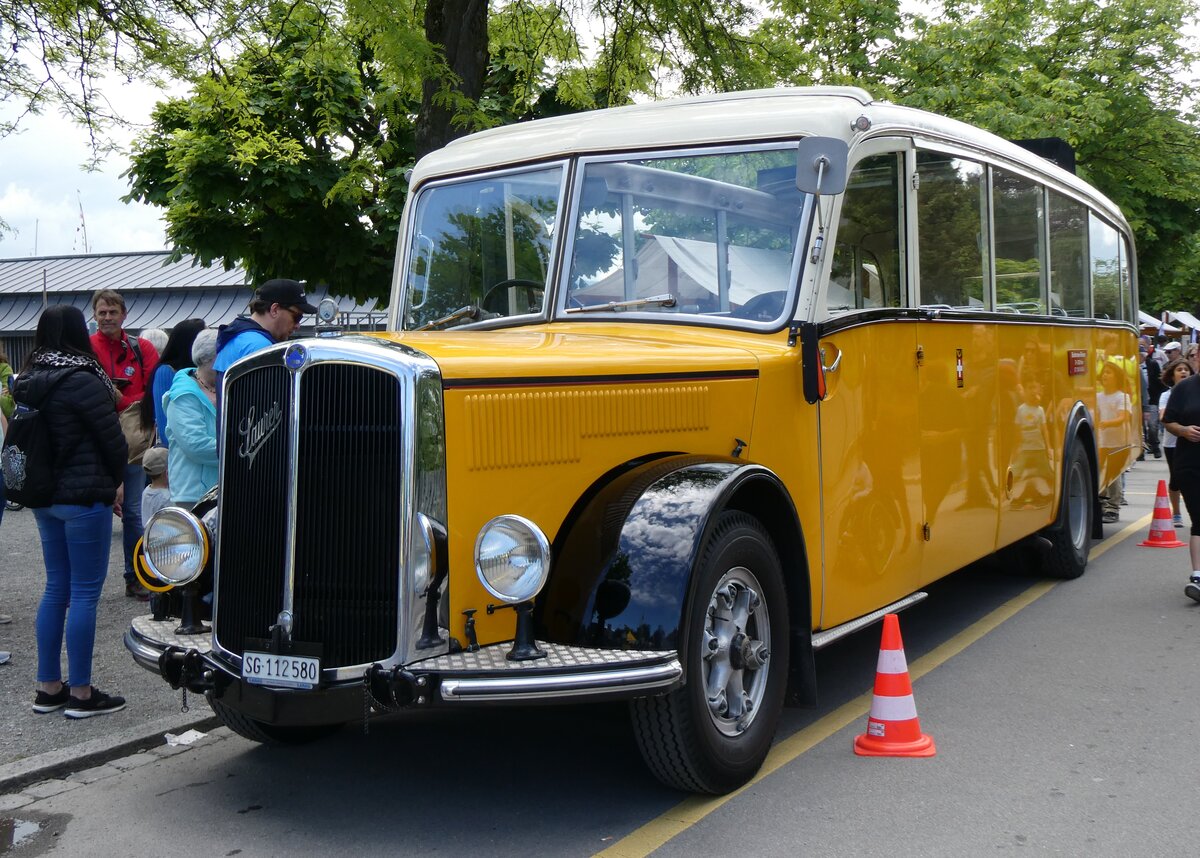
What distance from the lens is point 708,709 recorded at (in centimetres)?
444

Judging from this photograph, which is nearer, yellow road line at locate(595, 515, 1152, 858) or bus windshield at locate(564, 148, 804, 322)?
yellow road line at locate(595, 515, 1152, 858)

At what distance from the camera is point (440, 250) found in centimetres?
628

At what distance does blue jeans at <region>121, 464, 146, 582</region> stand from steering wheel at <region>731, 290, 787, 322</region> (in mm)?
4846

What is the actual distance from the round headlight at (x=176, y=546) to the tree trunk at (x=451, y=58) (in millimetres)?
6026

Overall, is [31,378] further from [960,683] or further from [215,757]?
[960,683]

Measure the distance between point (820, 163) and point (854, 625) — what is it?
196cm

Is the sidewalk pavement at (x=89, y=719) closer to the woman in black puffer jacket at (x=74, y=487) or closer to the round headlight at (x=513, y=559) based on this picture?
the woman in black puffer jacket at (x=74, y=487)

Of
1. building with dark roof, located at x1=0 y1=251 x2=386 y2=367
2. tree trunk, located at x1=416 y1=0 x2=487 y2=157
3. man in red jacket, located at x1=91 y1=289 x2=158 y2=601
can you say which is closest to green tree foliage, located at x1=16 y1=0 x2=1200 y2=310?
tree trunk, located at x1=416 y1=0 x2=487 y2=157

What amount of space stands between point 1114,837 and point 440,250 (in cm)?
393

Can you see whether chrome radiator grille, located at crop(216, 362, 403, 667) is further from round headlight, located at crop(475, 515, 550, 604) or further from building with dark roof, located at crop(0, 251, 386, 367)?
building with dark roof, located at crop(0, 251, 386, 367)

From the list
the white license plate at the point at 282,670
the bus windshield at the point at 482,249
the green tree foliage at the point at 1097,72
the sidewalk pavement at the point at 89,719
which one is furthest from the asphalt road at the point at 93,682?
the green tree foliage at the point at 1097,72

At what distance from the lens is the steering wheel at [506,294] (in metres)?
5.70

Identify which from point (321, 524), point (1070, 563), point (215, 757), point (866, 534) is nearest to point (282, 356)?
point (321, 524)

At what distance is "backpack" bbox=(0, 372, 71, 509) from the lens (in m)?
5.64
